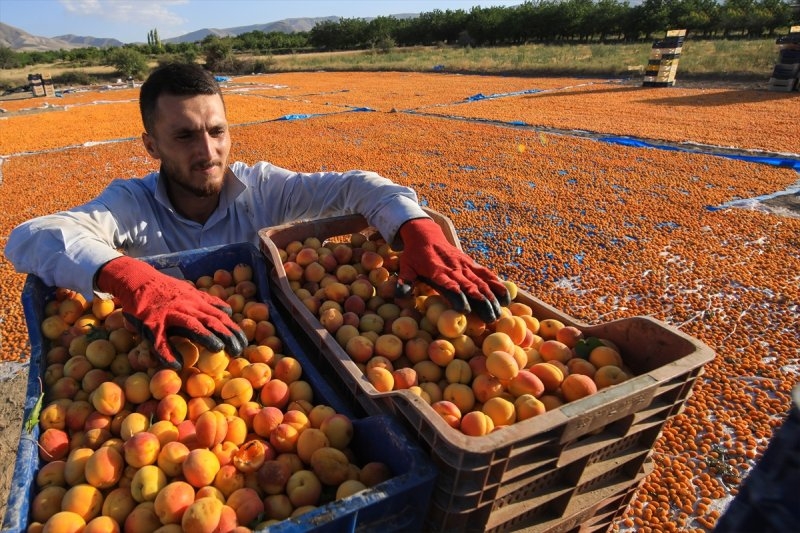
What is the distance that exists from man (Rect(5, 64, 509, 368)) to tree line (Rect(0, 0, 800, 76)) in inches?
1464

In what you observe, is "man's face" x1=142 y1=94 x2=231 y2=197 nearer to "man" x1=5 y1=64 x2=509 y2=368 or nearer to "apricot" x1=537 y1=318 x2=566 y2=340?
"man" x1=5 y1=64 x2=509 y2=368

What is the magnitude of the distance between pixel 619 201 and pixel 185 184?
535 centimetres

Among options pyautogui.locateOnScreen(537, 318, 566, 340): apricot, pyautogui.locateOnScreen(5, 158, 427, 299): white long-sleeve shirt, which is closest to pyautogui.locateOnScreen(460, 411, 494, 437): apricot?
pyautogui.locateOnScreen(537, 318, 566, 340): apricot

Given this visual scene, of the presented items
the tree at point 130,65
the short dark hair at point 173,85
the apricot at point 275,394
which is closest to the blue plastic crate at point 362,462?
the apricot at point 275,394

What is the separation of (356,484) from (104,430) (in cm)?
91

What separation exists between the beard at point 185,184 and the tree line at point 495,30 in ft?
122

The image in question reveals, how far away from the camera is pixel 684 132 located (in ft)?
32.0

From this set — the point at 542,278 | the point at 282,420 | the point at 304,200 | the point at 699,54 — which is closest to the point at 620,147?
the point at 542,278

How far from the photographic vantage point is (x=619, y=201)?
6023 millimetres

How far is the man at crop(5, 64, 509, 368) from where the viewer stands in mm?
1743

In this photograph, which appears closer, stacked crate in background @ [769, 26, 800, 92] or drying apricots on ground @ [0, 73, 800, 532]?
drying apricots on ground @ [0, 73, 800, 532]

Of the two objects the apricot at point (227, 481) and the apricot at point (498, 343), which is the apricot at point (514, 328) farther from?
the apricot at point (227, 481)

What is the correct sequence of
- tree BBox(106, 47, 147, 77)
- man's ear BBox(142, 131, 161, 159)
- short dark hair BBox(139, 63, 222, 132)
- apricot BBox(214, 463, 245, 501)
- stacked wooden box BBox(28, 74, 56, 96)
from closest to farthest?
1. apricot BBox(214, 463, 245, 501)
2. short dark hair BBox(139, 63, 222, 132)
3. man's ear BBox(142, 131, 161, 159)
4. stacked wooden box BBox(28, 74, 56, 96)
5. tree BBox(106, 47, 147, 77)

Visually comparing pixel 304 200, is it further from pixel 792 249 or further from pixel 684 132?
pixel 684 132
